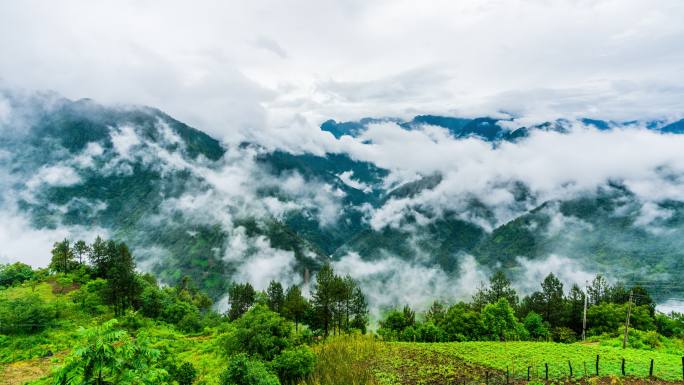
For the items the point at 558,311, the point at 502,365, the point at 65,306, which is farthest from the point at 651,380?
the point at 65,306

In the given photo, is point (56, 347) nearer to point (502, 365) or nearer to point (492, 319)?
point (502, 365)

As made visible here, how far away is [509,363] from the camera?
138ft

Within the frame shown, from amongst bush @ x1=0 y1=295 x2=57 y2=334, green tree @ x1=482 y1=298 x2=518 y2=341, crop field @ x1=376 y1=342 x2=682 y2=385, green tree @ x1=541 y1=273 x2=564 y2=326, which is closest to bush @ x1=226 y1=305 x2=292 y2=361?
crop field @ x1=376 y1=342 x2=682 y2=385

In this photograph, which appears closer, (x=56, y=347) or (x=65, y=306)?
(x=56, y=347)

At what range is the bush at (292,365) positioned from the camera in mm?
37188

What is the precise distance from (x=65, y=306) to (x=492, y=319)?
268 ft

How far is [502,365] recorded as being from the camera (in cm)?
4169

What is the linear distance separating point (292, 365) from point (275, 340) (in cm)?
336

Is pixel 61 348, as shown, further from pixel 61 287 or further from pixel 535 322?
pixel 535 322

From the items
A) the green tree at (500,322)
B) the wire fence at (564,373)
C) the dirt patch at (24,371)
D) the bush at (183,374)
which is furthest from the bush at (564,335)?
the dirt patch at (24,371)

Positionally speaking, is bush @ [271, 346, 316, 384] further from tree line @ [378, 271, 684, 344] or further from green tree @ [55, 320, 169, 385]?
tree line @ [378, 271, 684, 344]

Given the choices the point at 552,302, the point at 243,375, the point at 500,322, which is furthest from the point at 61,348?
the point at 552,302

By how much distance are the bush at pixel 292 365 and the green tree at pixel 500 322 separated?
4599 centimetres

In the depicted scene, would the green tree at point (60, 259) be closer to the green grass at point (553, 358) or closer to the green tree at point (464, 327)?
the green grass at point (553, 358)
